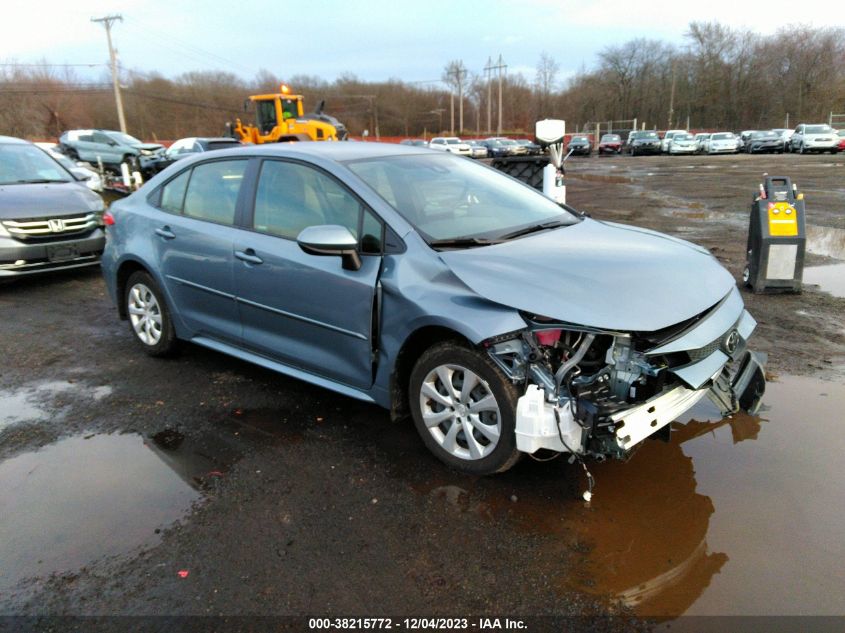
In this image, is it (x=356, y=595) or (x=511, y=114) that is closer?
(x=356, y=595)

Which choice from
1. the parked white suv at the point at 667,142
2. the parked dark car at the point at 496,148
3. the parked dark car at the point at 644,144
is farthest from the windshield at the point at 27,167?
the parked dark car at the point at 644,144

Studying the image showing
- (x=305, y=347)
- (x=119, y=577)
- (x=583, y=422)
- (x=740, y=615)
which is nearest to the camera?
(x=740, y=615)

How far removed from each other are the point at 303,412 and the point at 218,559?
1.49m

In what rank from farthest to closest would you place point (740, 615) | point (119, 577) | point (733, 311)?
point (733, 311)
point (119, 577)
point (740, 615)

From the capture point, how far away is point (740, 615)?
93.4 inches

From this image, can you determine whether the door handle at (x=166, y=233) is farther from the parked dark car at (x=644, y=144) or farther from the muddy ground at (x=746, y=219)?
the parked dark car at (x=644, y=144)

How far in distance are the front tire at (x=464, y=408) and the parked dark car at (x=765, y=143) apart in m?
42.0

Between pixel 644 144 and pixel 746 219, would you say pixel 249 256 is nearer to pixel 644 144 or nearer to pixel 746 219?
pixel 746 219

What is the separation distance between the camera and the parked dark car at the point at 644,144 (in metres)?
43.8

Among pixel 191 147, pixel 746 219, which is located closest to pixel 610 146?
pixel 191 147

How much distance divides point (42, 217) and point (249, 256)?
4.82 meters

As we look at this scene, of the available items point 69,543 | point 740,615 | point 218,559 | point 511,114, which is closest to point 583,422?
point 740,615

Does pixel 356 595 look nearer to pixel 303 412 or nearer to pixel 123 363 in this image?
pixel 303 412

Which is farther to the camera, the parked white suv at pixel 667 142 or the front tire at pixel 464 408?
the parked white suv at pixel 667 142
